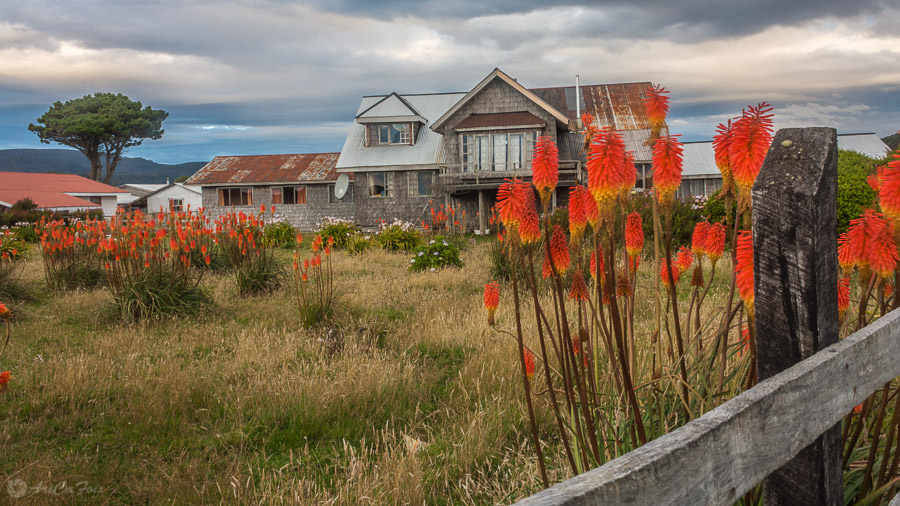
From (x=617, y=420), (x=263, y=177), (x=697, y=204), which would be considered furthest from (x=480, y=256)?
(x=263, y=177)

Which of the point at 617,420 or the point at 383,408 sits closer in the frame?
the point at 617,420

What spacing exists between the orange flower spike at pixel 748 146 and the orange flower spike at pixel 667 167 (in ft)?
0.49

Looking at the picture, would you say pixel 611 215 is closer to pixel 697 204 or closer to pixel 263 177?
pixel 697 204

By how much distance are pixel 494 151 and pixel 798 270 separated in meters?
24.5

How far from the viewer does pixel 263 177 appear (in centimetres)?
3262

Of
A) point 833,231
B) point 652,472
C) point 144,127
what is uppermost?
point 144,127

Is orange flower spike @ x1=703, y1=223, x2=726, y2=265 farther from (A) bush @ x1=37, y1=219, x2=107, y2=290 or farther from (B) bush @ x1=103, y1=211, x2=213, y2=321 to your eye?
(A) bush @ x1=37, y1=219, x2=107, y2=290

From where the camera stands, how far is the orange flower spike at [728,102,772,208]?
176 centimetres

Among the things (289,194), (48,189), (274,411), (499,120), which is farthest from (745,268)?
(48,189)

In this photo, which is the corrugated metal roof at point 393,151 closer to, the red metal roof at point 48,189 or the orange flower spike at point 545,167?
the red metal roof at point 48,189

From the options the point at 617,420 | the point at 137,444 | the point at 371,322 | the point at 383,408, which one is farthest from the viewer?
the point at 371,322

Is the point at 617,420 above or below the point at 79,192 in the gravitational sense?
below

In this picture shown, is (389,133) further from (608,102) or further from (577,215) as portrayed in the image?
(577,215)

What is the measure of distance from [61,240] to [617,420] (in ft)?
32.1
